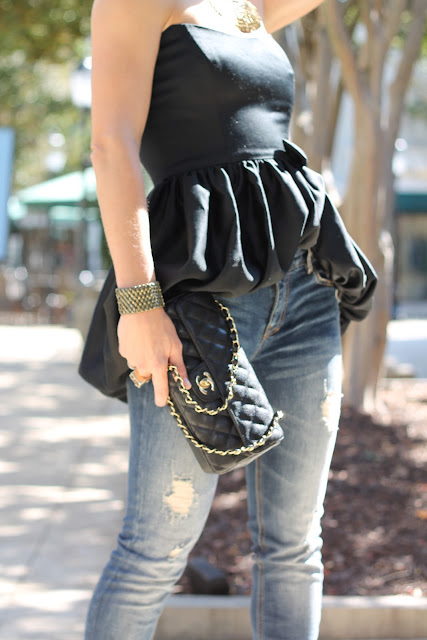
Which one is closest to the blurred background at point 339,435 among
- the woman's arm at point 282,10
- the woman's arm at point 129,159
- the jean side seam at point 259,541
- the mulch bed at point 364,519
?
the mulch bed at point 364,519

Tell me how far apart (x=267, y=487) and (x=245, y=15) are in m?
1.05

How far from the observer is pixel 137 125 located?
159 cm

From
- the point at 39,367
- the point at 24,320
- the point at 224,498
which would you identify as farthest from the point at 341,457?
the point at 24,320

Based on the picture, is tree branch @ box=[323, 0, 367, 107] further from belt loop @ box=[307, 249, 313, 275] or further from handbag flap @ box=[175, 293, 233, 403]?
handbag flap @ box=[175, 293, 233, 403]

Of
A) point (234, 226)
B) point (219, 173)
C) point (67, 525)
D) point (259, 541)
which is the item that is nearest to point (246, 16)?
point (219, 173)

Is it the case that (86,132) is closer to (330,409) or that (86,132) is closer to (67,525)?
(67,525)

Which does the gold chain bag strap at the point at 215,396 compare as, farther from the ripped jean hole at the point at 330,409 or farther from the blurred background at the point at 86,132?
the blurred background at the point at 86,132

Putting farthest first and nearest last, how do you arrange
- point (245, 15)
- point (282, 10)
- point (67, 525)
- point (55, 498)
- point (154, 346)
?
point (55, 498)
point (67, 525)
point (282, 10)
point (245, 15)
point (154, 346)

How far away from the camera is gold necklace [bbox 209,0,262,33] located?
173 cm

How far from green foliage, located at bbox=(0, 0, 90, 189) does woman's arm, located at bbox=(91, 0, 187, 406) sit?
22.9 feet

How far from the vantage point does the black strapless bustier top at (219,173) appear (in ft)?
5.23

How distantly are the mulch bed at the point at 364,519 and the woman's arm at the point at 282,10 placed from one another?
1.88m

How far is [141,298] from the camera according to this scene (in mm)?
1538

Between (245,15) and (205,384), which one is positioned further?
(245,15)
